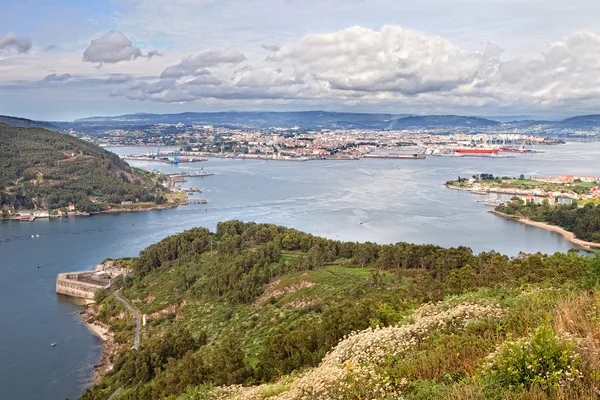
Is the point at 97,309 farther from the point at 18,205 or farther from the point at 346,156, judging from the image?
the point at 346,156

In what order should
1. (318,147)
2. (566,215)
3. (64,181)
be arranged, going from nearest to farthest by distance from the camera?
1. (566,215)
2. (64,181)
3. (318,147)

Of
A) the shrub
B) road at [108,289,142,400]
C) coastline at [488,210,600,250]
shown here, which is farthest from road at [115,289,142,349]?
coastline at [488,210,600,250]

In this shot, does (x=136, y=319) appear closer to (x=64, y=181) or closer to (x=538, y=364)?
(x=538, y=364)

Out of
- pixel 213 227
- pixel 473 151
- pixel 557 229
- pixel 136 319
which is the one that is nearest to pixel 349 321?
pixel 136 319

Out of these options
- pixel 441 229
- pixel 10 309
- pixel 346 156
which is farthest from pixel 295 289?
pixel 346 156

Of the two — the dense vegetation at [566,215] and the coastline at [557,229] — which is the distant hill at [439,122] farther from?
the coastline at [557,229]

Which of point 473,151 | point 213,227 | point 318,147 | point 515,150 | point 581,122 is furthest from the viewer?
point 581,122
